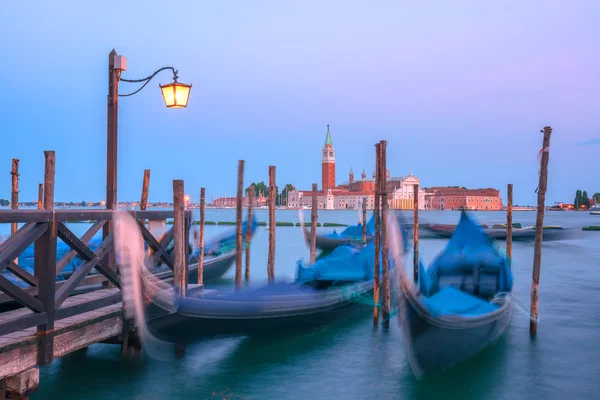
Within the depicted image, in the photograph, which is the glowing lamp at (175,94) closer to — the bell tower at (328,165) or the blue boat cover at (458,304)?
the blue boat cover at (458,304)

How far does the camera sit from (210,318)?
4.41m

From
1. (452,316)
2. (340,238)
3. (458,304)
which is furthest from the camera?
(340,238)

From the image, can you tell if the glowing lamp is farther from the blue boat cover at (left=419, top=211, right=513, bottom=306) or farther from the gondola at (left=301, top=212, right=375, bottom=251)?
the gondola at (left=301, top=212, right=375, bottom=251)

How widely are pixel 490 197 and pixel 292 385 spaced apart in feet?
300

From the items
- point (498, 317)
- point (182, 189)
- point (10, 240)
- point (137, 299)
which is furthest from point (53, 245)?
point (498, 317)

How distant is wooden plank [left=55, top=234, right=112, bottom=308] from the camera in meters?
3.12

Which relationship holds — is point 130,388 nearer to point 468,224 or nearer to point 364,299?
point 364,299

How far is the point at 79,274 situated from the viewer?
130 inches

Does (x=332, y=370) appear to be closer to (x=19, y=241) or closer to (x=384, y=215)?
(x=384, y=215)

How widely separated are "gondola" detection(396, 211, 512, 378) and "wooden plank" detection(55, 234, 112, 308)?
87.2 inches

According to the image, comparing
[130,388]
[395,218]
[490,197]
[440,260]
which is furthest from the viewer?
[490,197]

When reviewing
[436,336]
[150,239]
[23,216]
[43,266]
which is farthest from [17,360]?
[436,336]

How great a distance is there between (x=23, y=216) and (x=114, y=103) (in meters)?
1.44

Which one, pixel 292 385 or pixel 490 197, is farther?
pixel 490 197
